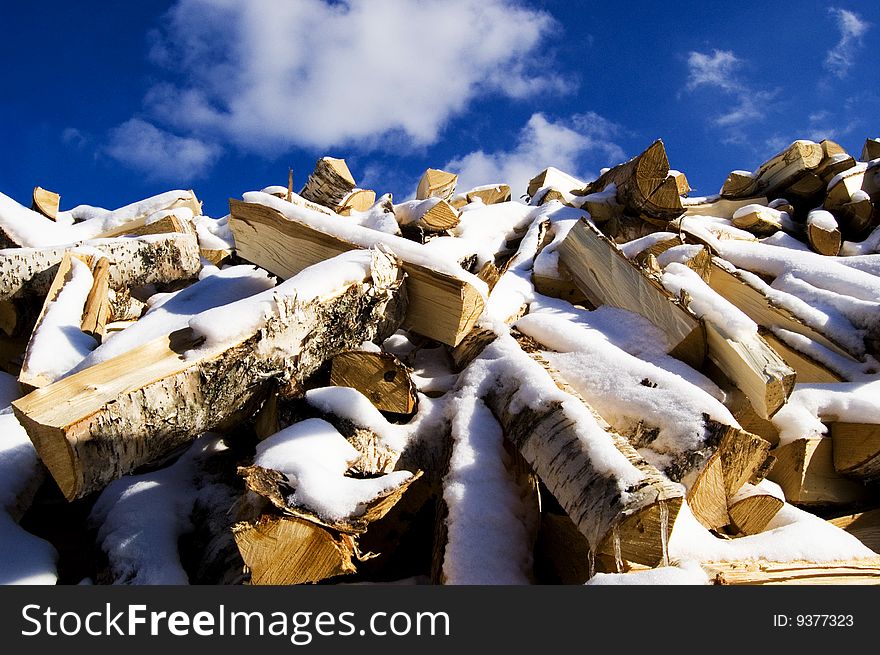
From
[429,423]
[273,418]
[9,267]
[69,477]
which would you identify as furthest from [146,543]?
[9,267]

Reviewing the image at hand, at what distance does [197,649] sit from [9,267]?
9.67 feet

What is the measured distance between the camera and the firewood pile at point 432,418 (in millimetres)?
1780

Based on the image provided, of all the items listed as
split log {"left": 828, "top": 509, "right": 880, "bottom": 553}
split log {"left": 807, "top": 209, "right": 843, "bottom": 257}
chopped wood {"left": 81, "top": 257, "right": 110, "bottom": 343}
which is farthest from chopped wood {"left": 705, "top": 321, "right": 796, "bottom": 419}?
chopped wood {"left": 81, "top": 257, "right": 110, "bottom": 343}

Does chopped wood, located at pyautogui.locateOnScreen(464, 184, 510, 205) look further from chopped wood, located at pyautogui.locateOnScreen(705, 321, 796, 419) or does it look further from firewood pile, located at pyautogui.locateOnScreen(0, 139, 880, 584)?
chopped wood, located at pyautogui.locateOnScreen(705, 321, 796, 419)

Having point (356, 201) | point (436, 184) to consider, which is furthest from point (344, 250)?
point (436, 184)

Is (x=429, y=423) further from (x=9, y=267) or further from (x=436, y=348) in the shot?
(x=9, y=267)

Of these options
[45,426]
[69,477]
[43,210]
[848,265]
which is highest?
[43,210]

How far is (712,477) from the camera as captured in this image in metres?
2.12

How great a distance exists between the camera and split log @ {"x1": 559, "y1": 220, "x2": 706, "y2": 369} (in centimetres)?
285

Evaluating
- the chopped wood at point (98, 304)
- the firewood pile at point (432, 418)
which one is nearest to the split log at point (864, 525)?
the firewood pile at point (432, 418)

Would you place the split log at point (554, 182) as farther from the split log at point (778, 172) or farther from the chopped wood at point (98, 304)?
the chopped wood at point (98, 304)

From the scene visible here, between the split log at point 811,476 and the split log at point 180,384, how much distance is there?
1898 mm

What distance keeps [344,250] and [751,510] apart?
2119 millimetres

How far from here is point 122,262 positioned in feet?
12.6
